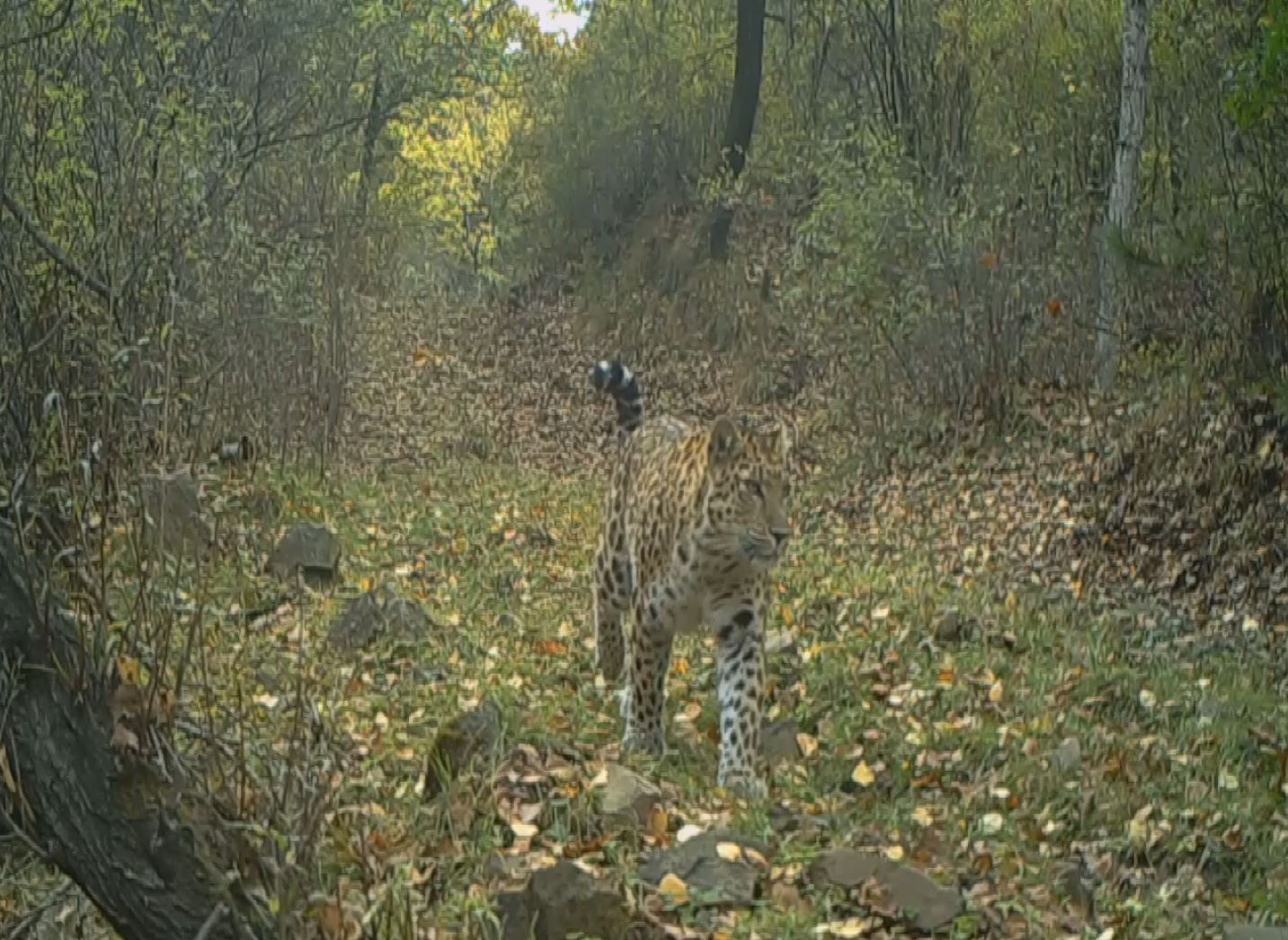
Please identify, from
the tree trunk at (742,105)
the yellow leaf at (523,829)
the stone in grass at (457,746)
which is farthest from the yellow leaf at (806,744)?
the tree trunk at (742,105)

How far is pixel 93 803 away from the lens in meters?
4.26

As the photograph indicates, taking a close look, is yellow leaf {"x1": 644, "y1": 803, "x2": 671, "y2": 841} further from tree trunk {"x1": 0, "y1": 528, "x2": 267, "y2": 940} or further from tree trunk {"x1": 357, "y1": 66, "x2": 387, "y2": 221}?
tree trunk {"x1": 357, "y1": 66, "x2": 387, "y2": 221}

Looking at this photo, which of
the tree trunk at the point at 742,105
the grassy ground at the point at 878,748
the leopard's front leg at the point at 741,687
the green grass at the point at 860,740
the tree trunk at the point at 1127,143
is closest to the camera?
the green grass at the point at 860,740

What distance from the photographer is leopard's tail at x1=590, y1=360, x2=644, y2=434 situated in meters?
9.88

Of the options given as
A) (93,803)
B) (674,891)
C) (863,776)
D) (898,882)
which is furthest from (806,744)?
(93,803)

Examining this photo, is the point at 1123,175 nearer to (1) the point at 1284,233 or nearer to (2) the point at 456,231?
(1) the point at 1284,233

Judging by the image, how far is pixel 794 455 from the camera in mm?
18000

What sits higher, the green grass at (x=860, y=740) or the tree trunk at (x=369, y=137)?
the tree trunk at (x=369, y=137)

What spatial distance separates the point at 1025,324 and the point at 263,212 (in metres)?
7.05

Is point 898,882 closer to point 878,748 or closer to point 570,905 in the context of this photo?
point 570,905

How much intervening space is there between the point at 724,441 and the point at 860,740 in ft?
5.25

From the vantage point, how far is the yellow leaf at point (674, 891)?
5617 millimetres

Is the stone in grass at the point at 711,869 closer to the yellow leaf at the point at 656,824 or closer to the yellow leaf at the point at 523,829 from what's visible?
the yellow leaf at the point at 656,824

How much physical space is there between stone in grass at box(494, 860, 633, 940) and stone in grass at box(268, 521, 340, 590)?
5717 millimetres
